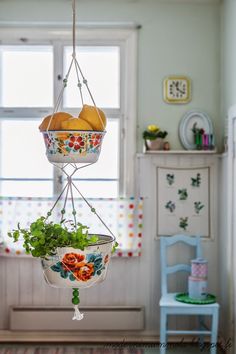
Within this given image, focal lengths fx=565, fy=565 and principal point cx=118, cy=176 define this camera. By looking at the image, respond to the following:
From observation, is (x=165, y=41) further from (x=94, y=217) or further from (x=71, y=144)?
(x=71, y=144)

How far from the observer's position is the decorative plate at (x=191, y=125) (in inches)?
175

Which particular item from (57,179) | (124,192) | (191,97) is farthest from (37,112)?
(191,97)

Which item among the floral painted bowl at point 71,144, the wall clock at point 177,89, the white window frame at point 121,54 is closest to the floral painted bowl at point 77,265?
the floral painted bowl at point 71,144

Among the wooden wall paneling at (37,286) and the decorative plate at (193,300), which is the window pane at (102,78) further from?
the decorative plate at (193,300)

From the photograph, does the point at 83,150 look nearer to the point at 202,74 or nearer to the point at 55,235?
the point at 55,235

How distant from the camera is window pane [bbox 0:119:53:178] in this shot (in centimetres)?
451

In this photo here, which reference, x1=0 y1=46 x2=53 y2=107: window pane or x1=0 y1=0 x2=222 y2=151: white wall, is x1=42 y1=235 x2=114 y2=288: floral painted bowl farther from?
x1=0 y1=46 x2=53 y2=107: window pane

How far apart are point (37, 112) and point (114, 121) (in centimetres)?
62

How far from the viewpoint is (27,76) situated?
178 inches

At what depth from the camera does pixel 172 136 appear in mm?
4488

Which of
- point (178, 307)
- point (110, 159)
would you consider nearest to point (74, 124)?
point (178, 307)

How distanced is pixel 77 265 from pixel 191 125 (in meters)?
2.81

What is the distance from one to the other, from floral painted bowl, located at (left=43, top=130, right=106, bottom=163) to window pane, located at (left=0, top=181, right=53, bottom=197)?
102 inches

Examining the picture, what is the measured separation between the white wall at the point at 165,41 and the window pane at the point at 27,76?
255 mm
